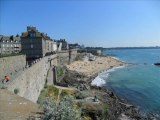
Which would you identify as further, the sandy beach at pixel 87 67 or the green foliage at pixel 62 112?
the sandy beach at pixel 87 67

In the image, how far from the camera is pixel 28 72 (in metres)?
25.2

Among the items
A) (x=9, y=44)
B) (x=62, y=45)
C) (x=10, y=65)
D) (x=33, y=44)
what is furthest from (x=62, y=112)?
(x=62, y=45)

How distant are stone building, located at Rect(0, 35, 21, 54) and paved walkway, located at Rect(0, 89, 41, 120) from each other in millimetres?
66863

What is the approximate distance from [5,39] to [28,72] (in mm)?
62047

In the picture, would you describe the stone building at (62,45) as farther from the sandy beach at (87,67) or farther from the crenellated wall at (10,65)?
the crenellated wall at (10,65)

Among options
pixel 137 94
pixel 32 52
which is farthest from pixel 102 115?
pixel 32 52

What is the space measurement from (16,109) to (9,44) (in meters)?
75.4

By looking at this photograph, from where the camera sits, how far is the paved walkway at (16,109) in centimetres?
1029

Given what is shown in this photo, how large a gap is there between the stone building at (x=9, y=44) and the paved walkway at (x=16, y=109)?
6686 centimetres

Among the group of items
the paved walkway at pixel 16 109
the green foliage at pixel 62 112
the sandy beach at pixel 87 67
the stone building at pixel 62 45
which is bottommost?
the sandy beach at pixel 87 67

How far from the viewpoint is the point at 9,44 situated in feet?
276

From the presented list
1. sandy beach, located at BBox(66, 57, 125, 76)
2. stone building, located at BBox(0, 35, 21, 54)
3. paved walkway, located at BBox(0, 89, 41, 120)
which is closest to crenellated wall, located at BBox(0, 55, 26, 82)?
paved walkway, located at BBox(0, 89, 41, 120)

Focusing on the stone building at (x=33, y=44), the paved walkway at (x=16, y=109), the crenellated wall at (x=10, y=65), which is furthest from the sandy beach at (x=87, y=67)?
the paved walkway at (x=16, y=109)

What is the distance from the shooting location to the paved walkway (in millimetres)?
10289
